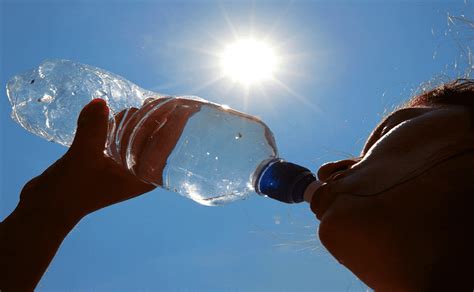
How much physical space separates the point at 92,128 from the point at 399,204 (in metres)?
1.30

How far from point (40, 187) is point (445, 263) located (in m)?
1.54

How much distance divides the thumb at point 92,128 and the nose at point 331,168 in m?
0.95

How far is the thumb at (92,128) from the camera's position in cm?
193

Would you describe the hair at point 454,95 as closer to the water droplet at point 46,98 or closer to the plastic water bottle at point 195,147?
the plastic water bottle at point 195,147

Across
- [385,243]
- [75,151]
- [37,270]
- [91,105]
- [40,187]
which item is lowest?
[37,270]

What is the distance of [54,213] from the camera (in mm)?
1854

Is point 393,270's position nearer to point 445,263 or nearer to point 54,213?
point 445,263

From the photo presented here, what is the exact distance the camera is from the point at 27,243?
5.75ft

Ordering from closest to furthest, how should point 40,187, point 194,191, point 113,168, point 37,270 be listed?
1. point 37,270
2. point 40,187
3. point 113,168
4. point 194,191

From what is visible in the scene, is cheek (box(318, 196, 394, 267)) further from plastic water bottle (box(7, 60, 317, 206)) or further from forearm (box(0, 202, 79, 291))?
forearm (box(0, 202, 79, 291))

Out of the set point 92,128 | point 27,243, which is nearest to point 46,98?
point 92,128

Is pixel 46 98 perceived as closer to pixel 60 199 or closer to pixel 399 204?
pixel 60 199

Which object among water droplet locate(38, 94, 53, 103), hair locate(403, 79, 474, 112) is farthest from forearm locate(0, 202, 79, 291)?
hair locate(403, 79, 474, 112)

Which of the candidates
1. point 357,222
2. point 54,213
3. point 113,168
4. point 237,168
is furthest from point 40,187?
point 357,222
